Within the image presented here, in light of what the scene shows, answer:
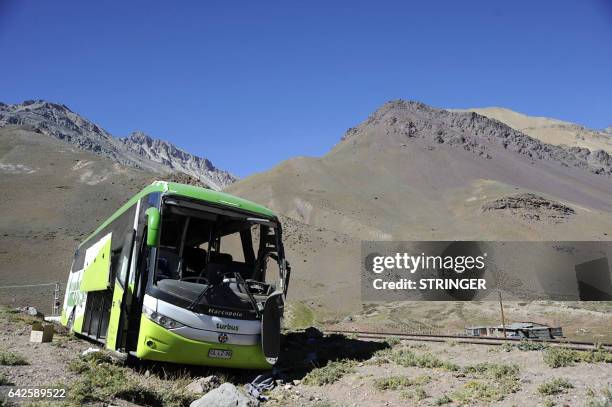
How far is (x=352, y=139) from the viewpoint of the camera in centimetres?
16462

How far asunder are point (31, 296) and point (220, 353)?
36.0 meters

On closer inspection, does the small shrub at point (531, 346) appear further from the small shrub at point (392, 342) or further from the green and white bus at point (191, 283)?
the green and white bus at point (191, 283)

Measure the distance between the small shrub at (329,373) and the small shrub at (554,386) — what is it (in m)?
3.81

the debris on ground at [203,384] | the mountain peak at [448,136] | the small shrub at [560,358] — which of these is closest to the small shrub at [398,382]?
the small shrub at [560,358]

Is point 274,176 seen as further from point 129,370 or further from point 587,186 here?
point 129,370

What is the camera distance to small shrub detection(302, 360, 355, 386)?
934cm

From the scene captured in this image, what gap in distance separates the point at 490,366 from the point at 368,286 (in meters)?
46.7

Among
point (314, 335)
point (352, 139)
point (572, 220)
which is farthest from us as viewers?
point (352, 139)

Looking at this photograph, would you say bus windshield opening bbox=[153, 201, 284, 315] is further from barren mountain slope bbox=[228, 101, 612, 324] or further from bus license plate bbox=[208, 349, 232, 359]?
barren mountain slope bbox=[228, 101, 612, 324]

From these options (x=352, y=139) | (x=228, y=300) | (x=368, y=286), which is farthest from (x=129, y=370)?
(x=352, y=139)

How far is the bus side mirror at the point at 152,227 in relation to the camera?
8.55 meters

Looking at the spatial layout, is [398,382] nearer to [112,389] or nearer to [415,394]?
[415,394]

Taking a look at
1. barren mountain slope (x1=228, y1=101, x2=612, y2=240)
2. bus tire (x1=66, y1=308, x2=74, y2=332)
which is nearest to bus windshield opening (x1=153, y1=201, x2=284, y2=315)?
bus tire (x1=66, y1=308, x2=74, y2=332)

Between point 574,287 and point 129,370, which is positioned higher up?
point 574,287
